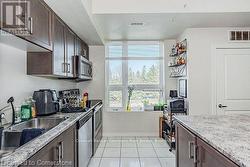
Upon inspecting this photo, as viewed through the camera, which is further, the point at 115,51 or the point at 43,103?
the point at 115,51

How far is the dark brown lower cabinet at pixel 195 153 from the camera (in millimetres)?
1447

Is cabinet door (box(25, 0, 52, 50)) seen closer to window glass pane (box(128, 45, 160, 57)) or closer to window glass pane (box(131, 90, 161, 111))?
window glass pane (box(128, 45, 160, 57))

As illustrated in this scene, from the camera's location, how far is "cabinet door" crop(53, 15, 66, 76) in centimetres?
274

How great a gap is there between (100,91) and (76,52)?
5.41 feet

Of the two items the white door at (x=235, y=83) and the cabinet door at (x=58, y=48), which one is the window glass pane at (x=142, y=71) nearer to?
the white door at (x=235, y=83)

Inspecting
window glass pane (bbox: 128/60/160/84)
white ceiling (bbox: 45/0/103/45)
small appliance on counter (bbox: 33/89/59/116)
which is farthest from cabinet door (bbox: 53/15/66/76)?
window glass pane (bbox: 128/60/160/84)

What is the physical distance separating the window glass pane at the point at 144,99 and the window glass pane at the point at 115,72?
546 millimetres

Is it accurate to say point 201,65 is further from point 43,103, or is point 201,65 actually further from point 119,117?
point 43,103

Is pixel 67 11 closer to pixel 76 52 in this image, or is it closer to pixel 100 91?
pixel 76 52

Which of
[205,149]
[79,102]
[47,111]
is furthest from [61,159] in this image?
[79,102]

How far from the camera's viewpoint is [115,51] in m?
5.66

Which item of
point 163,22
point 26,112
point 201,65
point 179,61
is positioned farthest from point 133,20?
point 26,112

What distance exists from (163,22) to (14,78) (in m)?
2.59

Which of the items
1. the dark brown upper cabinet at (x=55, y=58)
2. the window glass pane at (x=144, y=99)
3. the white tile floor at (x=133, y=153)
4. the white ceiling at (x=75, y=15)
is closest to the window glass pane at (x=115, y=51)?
the window glass pane at (x=144, y=99)
